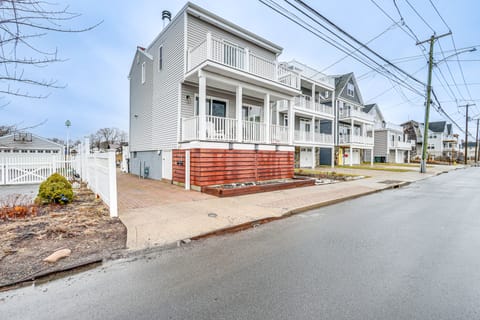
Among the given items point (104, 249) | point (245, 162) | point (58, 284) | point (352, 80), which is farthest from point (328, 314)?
point (352, 80)

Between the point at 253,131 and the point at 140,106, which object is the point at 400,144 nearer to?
the point at 253,131

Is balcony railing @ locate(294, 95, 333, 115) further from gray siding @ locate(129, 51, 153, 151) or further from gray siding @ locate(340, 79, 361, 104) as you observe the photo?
gray siding @ locate(129, 51, 153, 151)

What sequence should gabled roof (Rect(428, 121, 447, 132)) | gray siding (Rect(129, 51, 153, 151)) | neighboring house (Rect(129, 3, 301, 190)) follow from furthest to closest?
gabled roof (Rect(428, 121, 447, 132))
gray siding (Rect(129, 51, 153, 151))
neighboring house (Rect(129, 3, 301, 190))

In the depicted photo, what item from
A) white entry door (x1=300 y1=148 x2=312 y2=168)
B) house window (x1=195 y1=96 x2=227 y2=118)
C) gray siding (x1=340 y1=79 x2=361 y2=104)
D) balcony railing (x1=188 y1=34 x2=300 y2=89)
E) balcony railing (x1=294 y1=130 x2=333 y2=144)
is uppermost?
gray siding (x1=340 y1=79 x2=361 y2=104)

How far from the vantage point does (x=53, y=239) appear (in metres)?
3.85

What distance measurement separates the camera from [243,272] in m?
2.96

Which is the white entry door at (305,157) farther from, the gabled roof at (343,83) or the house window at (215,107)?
the house window at (215,107)

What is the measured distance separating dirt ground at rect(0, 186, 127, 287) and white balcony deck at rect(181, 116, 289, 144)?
4.89 metres

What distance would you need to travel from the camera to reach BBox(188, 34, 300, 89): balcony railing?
9.25 m

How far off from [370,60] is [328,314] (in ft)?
41.2

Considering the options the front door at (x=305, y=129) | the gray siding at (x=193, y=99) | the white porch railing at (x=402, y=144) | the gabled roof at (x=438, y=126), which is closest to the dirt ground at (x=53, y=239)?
the gray siding at (x=193, y=99)

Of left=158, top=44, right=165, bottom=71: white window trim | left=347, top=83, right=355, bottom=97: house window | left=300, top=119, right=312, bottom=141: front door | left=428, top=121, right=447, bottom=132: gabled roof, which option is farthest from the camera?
left=428, top=121, right=447, bottom=132: gabled roof

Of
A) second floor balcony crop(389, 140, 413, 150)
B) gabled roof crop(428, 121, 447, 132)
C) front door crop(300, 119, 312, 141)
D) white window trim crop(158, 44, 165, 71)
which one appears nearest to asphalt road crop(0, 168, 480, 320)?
white window trim crop(158, 44, 165, 71)

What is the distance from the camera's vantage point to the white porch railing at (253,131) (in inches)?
421
